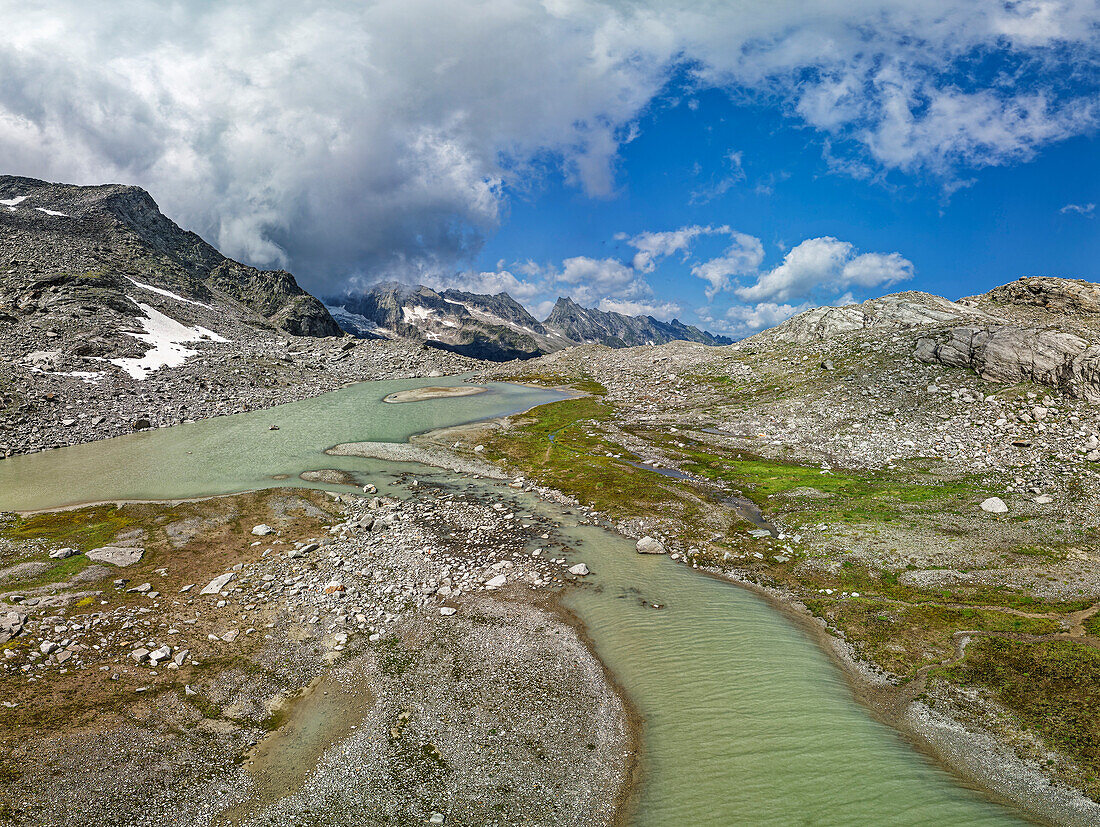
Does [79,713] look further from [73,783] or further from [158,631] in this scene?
[158,631]

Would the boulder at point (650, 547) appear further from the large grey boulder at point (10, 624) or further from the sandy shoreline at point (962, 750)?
the large grey boulder at point (10, 624)

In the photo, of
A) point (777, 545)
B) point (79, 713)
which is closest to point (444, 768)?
point (79, 713)

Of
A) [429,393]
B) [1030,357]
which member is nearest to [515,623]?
[1030,357]

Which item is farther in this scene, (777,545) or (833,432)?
(833,432)

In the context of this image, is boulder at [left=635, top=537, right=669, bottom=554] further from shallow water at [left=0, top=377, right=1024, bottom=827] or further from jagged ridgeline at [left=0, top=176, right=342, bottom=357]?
jagged ridgeline at [left=0, top=176, right=342, bottom=357]

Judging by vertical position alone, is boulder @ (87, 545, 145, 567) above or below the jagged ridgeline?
below

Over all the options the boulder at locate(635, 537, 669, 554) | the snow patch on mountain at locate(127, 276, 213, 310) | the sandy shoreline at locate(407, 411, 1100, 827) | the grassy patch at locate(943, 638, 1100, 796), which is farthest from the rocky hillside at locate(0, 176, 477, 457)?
the grassy patch at locate(943, 638, 1100, 796)

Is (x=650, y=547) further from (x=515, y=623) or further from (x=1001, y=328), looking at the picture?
(x=1001, y=328)

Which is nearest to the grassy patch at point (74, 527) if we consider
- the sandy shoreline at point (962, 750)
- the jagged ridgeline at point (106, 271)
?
the sandy shoreline at point (962, 750)

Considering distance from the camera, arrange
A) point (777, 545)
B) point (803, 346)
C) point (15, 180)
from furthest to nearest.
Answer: point (15, 180) < point (803, 346) < point (777, 545)
